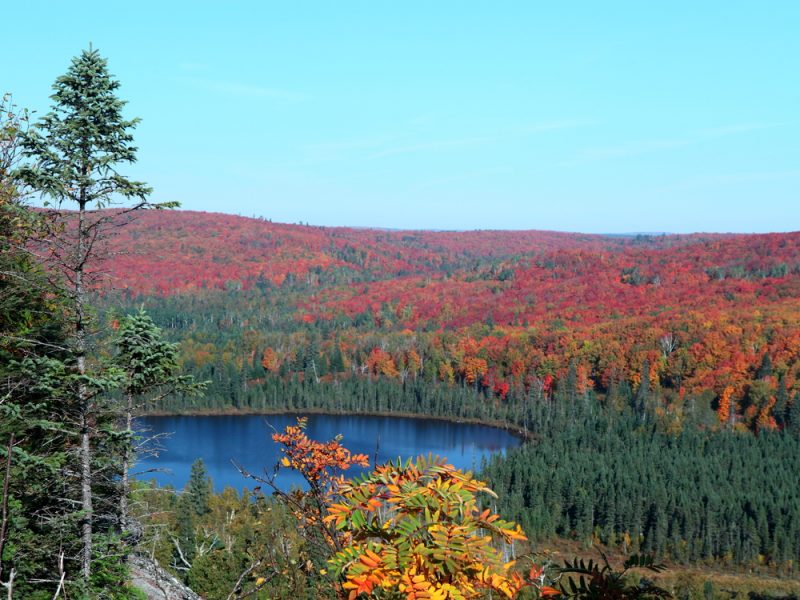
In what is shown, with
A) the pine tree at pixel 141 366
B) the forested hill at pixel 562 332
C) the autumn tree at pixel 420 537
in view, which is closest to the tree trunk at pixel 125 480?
the pine tree at pixel 141 366

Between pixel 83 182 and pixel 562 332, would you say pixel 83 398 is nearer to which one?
pixel 83 182

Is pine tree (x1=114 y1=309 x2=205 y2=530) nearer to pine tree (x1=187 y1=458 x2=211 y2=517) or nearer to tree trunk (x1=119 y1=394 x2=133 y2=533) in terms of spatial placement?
tree trunk (x1=119 y1=394 x2=133 y2=533)

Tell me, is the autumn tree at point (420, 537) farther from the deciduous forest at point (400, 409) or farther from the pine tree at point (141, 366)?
the pine tree at point (141, 366)

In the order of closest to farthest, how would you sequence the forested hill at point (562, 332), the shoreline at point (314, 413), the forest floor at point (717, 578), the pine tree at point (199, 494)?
the forest floor at point (717, 578) → the pine tree at point (199, 494) → the forested hill at point (562, 332) → the shoreline at point (314, 413)

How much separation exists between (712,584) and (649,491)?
16.7 meters

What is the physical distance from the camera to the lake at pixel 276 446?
79.8 meters

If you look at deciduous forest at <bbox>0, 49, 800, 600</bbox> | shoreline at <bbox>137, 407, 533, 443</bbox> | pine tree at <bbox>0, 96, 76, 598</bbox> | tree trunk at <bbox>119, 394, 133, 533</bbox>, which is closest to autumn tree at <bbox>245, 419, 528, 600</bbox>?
deciduous forest at <bbox>0, 49, 800, 600</bbox>

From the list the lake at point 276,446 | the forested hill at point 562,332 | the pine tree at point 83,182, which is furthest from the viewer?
the forested hill at point 562,332

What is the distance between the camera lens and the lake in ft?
262

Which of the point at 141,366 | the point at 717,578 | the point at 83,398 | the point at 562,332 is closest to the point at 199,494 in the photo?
the point at 141,366

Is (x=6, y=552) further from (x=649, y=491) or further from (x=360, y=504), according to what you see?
(x=649, y=491)

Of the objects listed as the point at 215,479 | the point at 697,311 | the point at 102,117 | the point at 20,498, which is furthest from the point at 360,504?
the point at 697,311

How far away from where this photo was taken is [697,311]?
133 metres

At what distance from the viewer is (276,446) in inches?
3450
